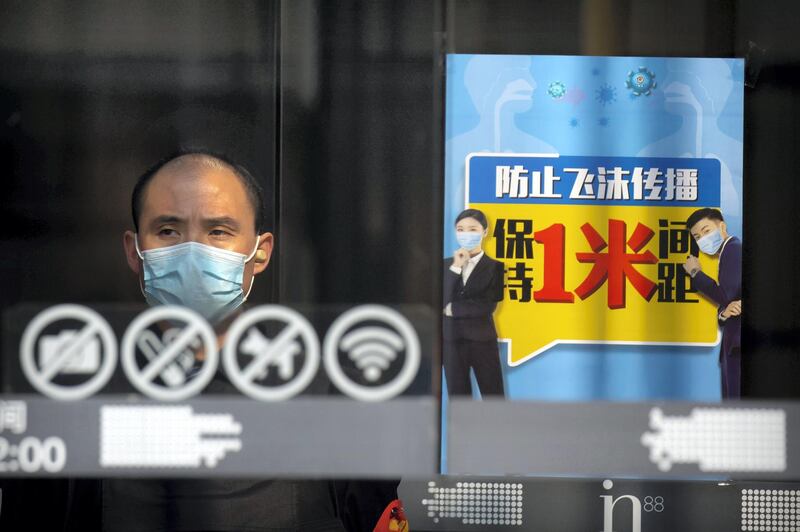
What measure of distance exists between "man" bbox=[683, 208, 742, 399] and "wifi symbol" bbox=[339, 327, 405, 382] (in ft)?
2.52

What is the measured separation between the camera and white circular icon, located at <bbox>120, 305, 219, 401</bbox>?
2.08 metres

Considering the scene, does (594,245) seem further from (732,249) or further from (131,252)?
(131,252)

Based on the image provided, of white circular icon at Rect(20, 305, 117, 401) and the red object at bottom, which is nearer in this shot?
white circular icon at Rect(20, 305, 117, 401)

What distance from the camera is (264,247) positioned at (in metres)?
2.11

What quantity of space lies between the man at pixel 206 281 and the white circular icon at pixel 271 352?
0.11 ft

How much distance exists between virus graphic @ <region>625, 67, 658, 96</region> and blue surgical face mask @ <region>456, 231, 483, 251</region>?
1.75ft

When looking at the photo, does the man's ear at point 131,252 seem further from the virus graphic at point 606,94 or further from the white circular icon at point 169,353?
the virus graphic at point 606,94

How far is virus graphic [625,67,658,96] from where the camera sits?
6.88 ft

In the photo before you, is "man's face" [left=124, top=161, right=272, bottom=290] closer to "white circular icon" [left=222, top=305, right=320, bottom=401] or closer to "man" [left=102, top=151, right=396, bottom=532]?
"man" [left=102, top=151, right=396, bottom=532]

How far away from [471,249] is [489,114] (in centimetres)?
34

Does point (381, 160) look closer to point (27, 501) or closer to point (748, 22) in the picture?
point (748, 22)

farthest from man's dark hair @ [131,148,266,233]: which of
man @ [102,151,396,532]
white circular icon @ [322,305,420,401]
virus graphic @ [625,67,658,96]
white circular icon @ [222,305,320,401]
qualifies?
virus graphic @ [625,67,658,96]

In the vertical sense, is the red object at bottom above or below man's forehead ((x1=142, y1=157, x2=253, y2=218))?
below

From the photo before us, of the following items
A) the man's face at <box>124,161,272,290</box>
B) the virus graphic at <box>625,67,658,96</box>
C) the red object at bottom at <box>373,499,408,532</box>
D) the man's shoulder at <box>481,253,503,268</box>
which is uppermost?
the virus graphic at <box>625,67,658,96</box>
